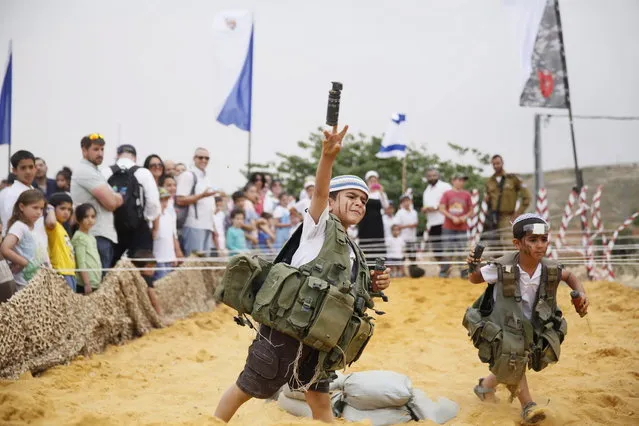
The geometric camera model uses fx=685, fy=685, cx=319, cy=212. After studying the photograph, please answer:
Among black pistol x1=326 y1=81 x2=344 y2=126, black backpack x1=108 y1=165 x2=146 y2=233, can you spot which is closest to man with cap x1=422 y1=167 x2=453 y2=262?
black backpack x1=108 y1=165 x2=146 y2=233

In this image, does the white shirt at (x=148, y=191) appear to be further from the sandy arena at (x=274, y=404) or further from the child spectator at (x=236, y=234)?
the child spectator at (x=236, y=234)

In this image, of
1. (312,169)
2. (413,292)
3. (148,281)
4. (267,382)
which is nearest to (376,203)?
(413,292)

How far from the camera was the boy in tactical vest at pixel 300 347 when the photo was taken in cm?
360

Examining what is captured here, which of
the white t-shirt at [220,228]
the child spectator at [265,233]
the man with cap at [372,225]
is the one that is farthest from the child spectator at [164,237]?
the man with cap at [372,225]

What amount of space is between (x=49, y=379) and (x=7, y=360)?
402 millimetres

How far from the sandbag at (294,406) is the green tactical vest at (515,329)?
1.23 meters

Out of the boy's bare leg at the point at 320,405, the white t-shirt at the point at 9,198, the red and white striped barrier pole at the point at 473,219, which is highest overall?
the white t-shirt at the point at 9,198

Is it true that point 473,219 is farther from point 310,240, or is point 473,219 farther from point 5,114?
point 310,240

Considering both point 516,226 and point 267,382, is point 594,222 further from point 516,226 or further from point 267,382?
point 267,382

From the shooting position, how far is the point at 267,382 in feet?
11.9

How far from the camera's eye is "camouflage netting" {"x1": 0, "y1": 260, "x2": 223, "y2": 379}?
519 centimetres

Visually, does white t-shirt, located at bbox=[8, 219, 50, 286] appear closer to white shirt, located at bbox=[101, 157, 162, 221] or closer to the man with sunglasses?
white shirt, located at bbox=[101, 157, 162, 221]

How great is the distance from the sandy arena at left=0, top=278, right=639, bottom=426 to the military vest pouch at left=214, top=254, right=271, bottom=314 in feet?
1.98

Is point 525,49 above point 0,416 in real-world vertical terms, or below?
above
